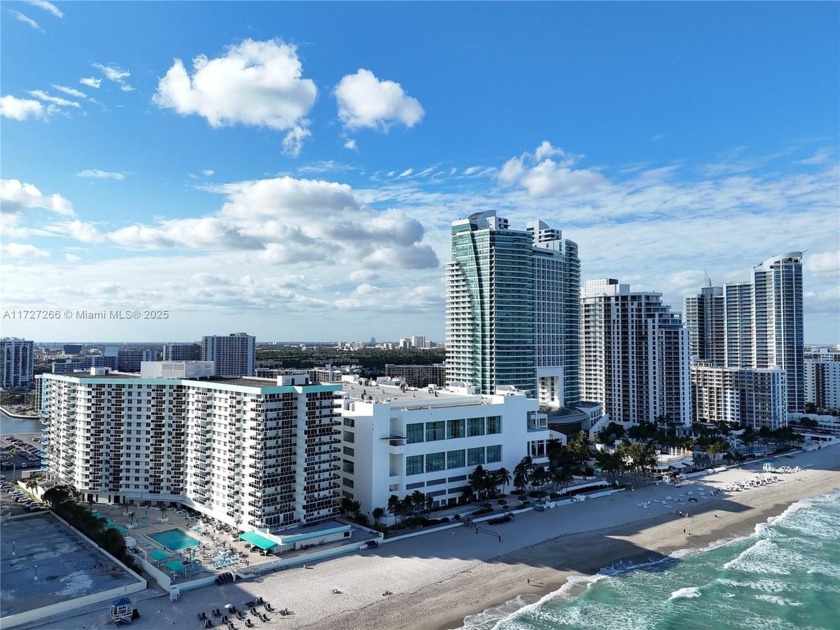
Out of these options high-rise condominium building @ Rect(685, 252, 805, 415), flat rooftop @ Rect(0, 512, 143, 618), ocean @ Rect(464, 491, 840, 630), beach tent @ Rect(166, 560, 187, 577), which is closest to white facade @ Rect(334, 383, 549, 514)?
beach tent @ Rect(166, 560, 187, 577)

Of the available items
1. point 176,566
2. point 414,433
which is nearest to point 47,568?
point 176,566

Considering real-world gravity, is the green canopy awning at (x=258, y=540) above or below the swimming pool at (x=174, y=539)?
above

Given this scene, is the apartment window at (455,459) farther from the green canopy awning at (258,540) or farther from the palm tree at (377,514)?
the green canopy awning at (258,540)

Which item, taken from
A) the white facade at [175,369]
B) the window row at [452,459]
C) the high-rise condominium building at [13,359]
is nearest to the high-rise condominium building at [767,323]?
the window row at [452,459]

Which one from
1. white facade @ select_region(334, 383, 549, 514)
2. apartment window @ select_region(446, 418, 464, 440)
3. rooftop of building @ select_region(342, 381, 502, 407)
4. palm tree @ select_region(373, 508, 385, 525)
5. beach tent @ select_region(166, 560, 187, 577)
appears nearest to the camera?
beach tent @ select_region(166, 560, 187, 577)

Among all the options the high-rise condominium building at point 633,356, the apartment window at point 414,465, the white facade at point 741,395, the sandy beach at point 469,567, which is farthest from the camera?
the white facade at point 741,395

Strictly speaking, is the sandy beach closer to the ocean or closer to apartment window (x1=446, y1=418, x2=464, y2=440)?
the ocean

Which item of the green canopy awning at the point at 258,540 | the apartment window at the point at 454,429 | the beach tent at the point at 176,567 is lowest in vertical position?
the beach tent at the point at 176,567

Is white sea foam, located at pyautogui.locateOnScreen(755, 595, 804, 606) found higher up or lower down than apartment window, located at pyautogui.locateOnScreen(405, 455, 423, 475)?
lower down
